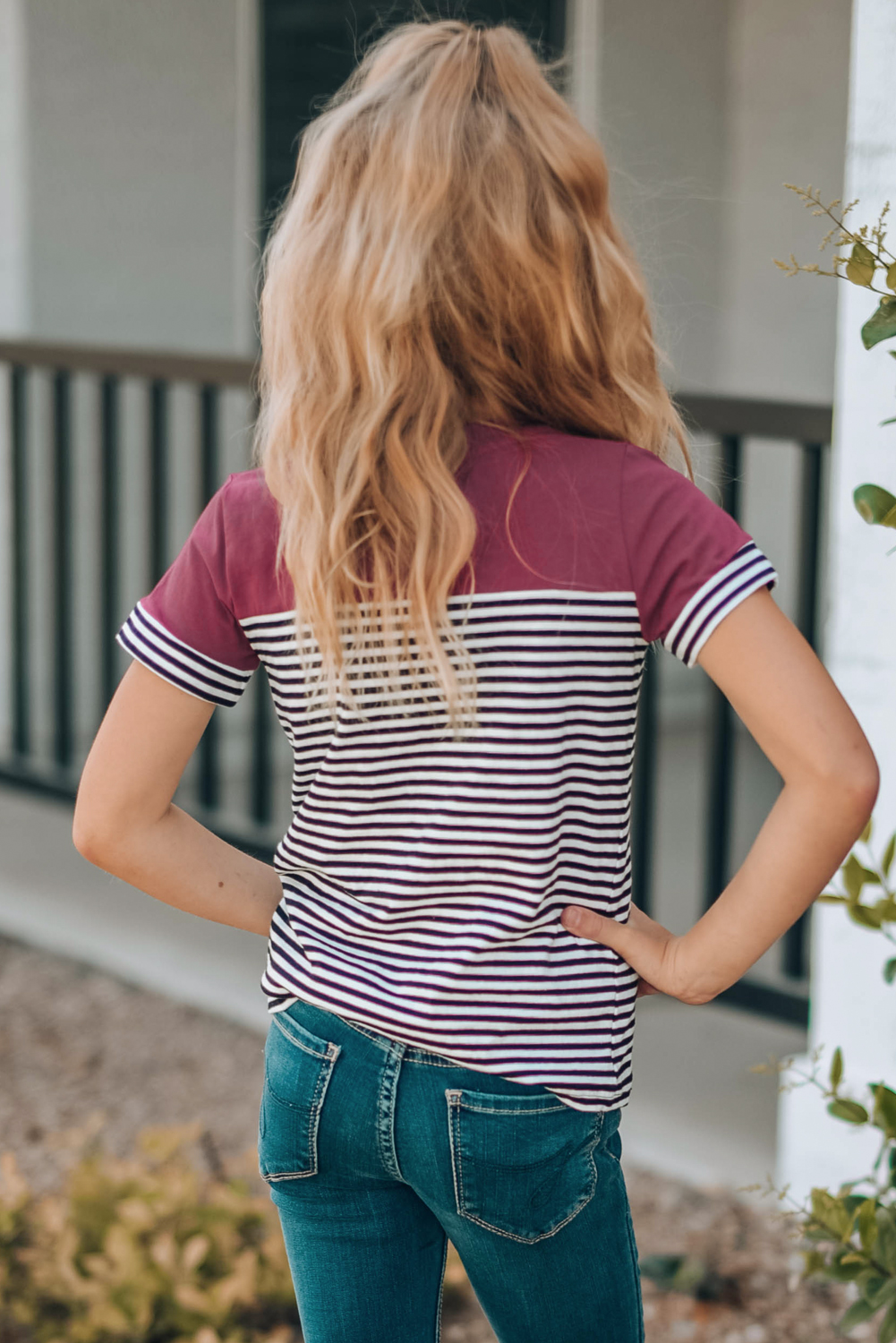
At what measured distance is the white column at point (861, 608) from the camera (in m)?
2.01

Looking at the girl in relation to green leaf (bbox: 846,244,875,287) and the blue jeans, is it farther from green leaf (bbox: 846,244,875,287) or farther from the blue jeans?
green leaf (bbox: 846,244,875,287)

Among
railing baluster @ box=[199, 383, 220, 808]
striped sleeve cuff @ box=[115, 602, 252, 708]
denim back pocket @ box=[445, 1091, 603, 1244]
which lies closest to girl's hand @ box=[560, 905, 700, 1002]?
denim back pocket @ box=[445, 1091, 603, 1244]

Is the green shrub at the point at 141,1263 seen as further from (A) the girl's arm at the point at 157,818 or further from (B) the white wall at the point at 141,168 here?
(B) the white wall at the point at 141,168

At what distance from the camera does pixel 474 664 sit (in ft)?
3.64

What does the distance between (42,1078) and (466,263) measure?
2.49m

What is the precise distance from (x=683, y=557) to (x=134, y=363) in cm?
281

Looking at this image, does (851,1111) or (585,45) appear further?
(585,45)

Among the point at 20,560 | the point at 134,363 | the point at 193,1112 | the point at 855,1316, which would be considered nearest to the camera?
the point at 855,1316

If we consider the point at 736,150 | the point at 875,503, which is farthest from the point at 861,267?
the point at 736,150

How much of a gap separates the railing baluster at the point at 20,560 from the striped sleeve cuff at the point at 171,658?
3036mm

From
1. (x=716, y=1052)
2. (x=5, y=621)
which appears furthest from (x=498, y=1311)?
(x=5, y=621)

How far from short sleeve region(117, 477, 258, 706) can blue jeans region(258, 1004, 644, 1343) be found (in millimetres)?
315

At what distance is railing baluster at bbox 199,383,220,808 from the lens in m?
3.57

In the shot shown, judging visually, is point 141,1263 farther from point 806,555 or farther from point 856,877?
point 806,555
